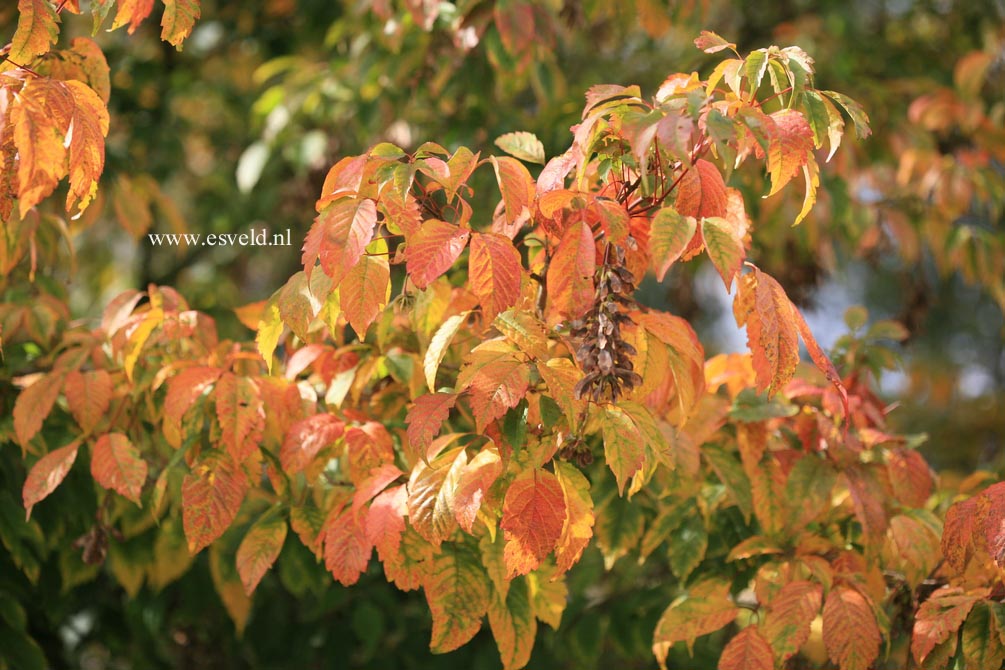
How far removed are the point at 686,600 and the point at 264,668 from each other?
115 cm

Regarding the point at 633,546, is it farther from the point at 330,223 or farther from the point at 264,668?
the point at 264,668

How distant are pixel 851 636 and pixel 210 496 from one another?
3.14 ft

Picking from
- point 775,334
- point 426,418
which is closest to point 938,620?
point 775,334

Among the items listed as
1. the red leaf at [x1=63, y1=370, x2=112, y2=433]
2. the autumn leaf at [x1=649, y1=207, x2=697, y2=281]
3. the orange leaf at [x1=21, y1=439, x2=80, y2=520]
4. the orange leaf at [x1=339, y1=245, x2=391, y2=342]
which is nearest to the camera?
the autumn leaf at [x1=649, y1=207, x2=697, y2=281]

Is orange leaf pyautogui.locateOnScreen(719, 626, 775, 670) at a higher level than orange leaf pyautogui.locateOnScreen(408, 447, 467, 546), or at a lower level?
lower

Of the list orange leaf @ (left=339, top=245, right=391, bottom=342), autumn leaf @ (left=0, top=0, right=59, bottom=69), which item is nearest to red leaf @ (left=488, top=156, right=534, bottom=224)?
orange leaf @ (left=339, top=245, right=391, bottom=342)

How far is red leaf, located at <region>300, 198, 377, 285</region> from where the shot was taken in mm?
1228

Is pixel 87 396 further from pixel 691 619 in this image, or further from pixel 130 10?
pixel 691 619

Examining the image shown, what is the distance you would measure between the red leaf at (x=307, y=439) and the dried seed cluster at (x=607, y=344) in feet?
1.39

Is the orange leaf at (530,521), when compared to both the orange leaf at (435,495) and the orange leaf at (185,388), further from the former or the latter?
the orange leaf at (185,388)

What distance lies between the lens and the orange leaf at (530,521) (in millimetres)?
1275

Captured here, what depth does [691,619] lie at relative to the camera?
1567 millimetres

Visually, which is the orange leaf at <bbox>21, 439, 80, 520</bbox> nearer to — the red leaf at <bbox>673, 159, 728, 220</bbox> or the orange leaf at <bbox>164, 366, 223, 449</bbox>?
the orange leaf at <bbox>164, 366, 223, 449</bbox>

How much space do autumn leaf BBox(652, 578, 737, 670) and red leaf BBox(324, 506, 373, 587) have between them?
48 cm
